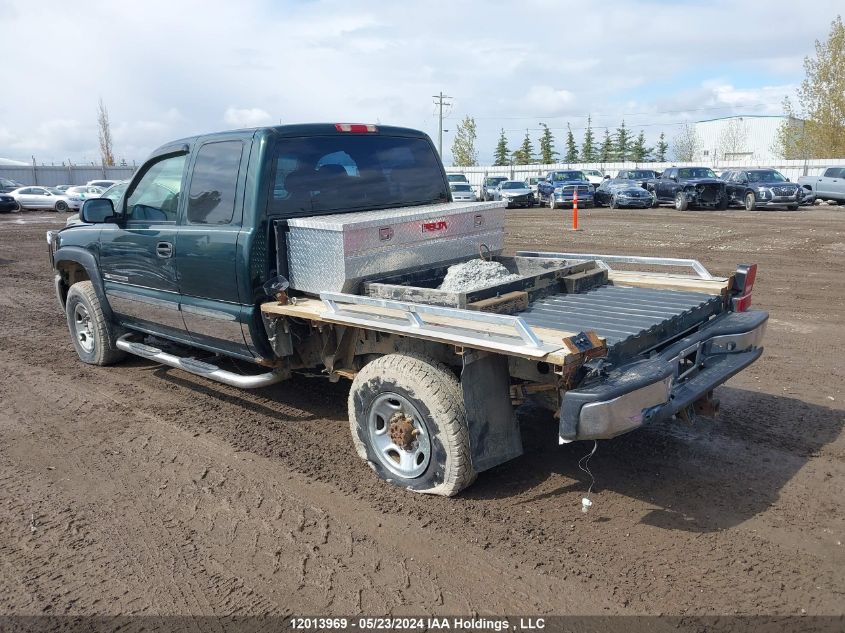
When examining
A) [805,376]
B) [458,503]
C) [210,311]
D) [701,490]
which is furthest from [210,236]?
[805,376]

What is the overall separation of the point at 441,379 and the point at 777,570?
1.87 m

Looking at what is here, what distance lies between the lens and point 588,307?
4.53 meters

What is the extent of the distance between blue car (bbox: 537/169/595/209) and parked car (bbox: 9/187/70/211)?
2404 centimetres

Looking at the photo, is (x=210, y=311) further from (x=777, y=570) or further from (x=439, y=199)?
(x=777, y=570)

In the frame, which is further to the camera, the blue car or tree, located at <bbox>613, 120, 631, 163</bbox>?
tree, located at <bbox>613, 120, 631, 163</bbox>

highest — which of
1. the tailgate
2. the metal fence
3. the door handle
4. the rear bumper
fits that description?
the metal fence

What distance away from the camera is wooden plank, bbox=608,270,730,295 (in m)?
4.89

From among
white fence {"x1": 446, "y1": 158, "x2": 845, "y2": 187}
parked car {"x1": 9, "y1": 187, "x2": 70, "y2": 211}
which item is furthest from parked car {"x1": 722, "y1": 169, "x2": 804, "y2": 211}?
parked car {"x1": 9, "y1": 187, "x2": 70, "y2": 211}

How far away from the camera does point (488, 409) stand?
156 inches

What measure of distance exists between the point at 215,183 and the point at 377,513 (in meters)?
2.66

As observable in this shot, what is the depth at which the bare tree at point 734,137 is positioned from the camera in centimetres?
7150

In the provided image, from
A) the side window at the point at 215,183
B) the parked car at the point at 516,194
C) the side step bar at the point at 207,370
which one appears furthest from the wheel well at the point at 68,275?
the parked car at the point at 516,194

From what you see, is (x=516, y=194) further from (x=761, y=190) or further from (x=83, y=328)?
(x=83, y=328)

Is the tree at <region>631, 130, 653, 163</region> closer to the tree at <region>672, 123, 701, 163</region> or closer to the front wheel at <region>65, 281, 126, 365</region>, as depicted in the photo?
the tree at <region>672, 123, 701, 163</region>
